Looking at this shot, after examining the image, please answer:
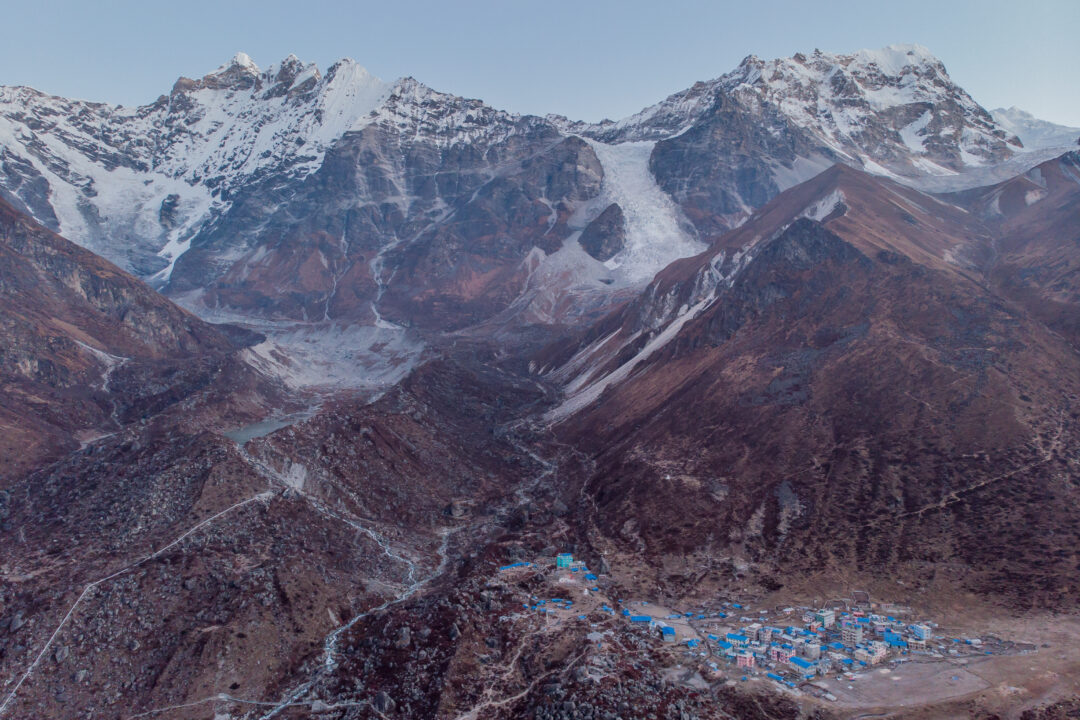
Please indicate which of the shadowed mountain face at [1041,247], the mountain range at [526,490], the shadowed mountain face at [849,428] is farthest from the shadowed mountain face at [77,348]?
the shadowed mountain face at [1041,247]

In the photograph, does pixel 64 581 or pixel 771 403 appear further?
pixel 771 403

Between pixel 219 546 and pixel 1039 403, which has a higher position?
pixel 1039 403

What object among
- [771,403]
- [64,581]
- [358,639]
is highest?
[771,403]

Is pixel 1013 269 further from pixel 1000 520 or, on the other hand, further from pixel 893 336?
pixel 1000 520

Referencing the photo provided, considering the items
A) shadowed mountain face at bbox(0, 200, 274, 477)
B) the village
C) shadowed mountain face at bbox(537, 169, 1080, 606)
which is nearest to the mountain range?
shadowed mountain face at bbox(537, 169, 1080, 606)

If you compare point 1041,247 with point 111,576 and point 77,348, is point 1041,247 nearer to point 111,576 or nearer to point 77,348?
point 111,576

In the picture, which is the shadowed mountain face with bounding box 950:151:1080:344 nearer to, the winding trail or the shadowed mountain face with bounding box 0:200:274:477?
the winding trail

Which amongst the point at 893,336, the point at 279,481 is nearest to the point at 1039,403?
the point at 893,336

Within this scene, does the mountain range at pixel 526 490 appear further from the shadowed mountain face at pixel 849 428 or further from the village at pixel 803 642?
the village at pixel 803 642
